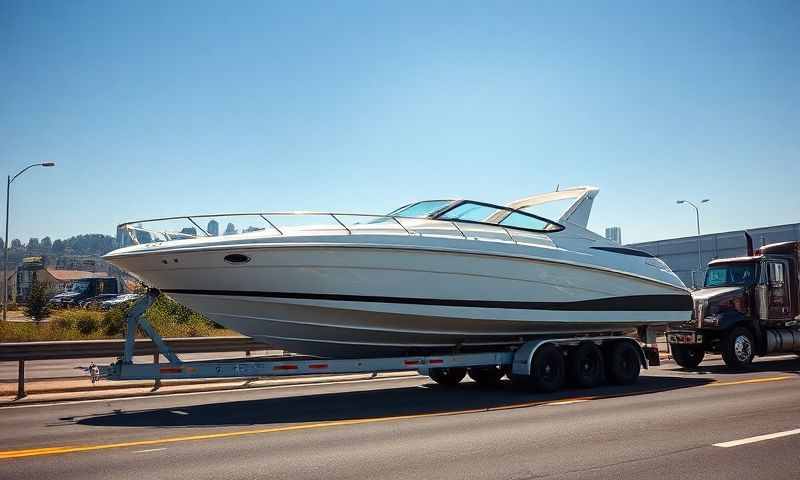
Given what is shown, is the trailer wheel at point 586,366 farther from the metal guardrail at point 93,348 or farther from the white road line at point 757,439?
the metal guardrail at point 93,348

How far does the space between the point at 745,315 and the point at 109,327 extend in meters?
19.8

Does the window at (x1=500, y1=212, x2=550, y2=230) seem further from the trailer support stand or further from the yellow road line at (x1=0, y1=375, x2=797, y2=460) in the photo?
the trailer support stand

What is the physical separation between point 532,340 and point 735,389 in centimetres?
335

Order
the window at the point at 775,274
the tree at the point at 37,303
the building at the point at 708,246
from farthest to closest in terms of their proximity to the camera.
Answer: the building at the point at 708,246 < the tree at the point at 37,303 < the window at the point at 775,274

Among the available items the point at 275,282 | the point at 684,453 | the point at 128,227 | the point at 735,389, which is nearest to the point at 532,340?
the point at 735,389

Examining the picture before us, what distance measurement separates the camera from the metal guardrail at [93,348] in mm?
11578

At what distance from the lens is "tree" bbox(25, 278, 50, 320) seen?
3275 centimetres

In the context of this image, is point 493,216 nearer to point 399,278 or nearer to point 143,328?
point 399,278

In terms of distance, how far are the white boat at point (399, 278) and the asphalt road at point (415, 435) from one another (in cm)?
109

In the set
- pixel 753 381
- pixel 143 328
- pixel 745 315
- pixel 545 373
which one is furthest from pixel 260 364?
pixel 745 315

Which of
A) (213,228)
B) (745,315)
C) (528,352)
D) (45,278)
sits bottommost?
(528,352)

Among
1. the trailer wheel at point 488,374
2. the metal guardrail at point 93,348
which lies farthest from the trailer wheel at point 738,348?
the metal guardrail at point 93,348

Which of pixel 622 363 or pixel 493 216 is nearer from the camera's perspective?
pixel 493 216

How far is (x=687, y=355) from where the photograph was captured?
16.1m
